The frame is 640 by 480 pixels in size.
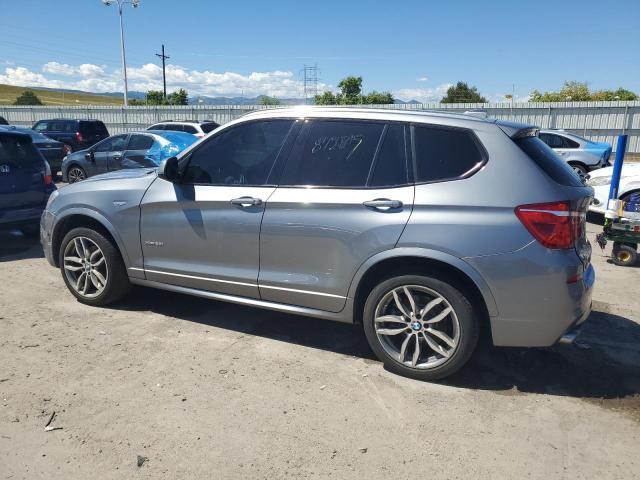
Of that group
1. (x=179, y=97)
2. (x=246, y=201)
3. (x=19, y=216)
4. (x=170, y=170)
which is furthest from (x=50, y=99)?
(x=246, y=201)

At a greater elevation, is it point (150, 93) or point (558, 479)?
point (150, 93)

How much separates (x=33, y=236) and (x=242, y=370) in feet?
19.9

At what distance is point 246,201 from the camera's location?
3961mm

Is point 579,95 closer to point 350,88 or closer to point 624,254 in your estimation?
point 350,88

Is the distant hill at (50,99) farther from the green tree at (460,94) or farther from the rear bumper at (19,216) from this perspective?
the rear bumper at (19,216)

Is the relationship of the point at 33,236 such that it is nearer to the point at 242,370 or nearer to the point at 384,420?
the point at 242,370

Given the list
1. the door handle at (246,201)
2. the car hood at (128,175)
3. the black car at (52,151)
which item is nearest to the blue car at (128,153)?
the black car at (52,151)

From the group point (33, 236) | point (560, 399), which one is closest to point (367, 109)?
point (560, 399)

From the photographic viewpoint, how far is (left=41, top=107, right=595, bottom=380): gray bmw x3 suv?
10.7ft

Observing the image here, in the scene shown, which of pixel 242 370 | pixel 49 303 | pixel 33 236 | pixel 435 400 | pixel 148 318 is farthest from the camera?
pixel 33 236

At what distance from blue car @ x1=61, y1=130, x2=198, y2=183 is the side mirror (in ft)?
22.8

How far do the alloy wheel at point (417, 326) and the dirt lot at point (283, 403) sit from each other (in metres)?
0.19

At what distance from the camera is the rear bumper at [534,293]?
3176mm

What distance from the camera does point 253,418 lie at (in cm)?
315
